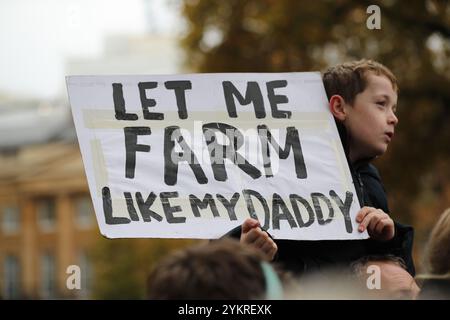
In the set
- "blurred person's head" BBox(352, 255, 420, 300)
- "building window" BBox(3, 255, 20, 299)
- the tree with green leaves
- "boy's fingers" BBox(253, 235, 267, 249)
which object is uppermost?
"building window" BBox(3, 255, 20, 299)

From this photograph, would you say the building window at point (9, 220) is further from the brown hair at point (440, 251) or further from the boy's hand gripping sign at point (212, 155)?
the brown hair at point (440, 251)

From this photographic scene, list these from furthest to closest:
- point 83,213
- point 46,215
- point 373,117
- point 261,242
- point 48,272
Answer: point 48,272 → point 46,215 → point 83,213 → point 373,117 → point 261,242

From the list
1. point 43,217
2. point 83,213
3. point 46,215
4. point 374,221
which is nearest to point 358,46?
point 374,221

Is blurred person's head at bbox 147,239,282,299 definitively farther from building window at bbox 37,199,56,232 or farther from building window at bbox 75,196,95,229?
building window at bbox 37,199,56,232

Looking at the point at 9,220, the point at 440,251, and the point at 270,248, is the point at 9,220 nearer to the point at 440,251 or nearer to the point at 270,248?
the point at 270,248

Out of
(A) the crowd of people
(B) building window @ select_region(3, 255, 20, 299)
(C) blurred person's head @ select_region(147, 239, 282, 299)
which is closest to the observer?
(C) blurred person's head @ select_region(147, 239, 282, 299)

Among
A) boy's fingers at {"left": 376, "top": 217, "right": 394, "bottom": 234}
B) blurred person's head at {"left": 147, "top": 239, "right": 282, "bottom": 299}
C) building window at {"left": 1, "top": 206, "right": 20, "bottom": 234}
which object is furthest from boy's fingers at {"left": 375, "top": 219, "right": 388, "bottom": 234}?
building window at {"left": 1, "top": 206, "right": 20, "bottom": 234}

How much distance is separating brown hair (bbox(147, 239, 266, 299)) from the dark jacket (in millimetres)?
1139

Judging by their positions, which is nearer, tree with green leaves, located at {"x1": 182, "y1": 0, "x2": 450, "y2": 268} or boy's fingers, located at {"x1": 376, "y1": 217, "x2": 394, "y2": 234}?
boy's fingers, located at {"x1": 376, "y1": 217, "x2": 394, "y2": 234}

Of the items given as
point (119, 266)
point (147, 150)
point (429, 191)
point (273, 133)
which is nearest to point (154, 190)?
point (147, 150)

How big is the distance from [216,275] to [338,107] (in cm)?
150

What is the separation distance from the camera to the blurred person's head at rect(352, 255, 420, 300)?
3723 millimetres

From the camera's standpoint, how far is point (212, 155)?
405 cm

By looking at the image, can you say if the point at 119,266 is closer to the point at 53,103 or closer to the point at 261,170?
the point at 53,103
